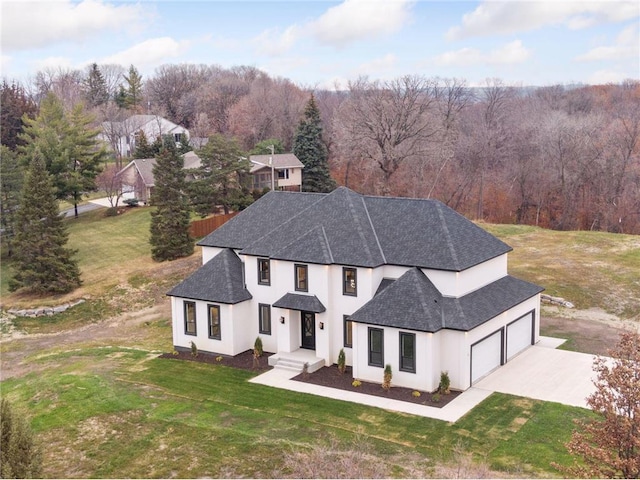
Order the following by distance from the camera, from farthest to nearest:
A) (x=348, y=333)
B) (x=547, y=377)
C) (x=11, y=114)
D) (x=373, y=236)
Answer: (x=11, y=114), (x=373, y=236), (x=348, y=333), (x=547, y=377)

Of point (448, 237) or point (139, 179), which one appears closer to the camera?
point (448, 237)

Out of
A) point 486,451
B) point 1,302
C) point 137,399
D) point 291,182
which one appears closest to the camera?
point 486,451

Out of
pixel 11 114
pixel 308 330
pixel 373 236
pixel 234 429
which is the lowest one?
pixel 234 429

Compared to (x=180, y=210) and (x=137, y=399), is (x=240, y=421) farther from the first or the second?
(x=180, y=210)

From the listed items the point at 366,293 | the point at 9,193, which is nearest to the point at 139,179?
the point at 9,193

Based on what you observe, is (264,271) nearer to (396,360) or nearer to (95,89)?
(396,360)

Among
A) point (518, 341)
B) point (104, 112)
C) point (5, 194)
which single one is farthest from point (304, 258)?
point (104, 112)
